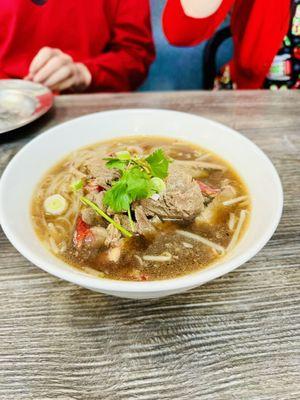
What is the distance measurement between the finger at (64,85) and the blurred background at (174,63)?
88 cm

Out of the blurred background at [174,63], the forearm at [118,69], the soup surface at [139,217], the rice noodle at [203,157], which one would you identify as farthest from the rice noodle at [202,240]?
the blurred background at [174,63]

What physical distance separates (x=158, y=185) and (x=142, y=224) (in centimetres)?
11

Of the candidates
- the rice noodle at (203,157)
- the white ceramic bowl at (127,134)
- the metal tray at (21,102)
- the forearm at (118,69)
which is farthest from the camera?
the forearm at (118,69)

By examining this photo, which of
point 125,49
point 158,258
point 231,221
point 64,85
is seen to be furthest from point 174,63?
point 158,258

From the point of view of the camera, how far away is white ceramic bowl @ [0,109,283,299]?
2.49 feet

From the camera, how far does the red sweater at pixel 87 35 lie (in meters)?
2.06

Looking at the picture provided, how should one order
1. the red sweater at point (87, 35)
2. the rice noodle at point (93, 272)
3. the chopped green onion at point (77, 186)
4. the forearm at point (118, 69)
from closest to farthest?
the rice noodle at point (93, 272), the chopped green onion at point (77, 186), the red sweater at point (87, 35), the forearm at point (118, 69)

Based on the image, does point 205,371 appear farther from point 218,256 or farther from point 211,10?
point 211,10

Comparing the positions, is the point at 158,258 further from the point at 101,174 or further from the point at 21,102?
the point at 21,102

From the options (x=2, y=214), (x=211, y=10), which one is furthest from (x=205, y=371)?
(x=211, y=10)

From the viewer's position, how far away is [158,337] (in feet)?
2.81

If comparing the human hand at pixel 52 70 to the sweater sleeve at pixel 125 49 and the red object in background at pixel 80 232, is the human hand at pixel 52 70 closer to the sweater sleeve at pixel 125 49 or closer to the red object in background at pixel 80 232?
the sweater sleeve at pixel 125 49

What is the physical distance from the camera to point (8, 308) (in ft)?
3.04

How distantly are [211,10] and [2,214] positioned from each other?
148 cm
